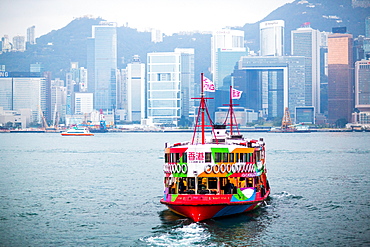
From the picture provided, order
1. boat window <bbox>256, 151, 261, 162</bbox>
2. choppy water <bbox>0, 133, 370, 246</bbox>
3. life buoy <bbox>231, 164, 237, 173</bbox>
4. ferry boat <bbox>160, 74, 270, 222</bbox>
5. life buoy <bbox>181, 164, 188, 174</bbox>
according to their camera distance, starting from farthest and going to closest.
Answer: boat window <bbox>256, 151, 261, 162</bbox> → life buoy <bbox>231, 164, 237, 173</bbox> → life buoy <bbox>181, 164, 188, 174</bbox> → ferry boat <bbox>160, 74, 270, 222</bbox> → choppy water <bbox>0, 133, 370, 246</bbox>

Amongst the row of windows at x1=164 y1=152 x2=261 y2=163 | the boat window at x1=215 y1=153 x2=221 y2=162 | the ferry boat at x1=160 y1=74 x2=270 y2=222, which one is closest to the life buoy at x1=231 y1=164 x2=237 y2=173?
the ferry boat at x1=160 y1=74 x2=270 y2=222

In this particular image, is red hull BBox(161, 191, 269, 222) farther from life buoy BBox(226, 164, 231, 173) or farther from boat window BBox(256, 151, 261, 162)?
boat window BBox(256, 151, 261, 162)

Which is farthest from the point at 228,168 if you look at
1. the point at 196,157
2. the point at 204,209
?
the point at 204,209

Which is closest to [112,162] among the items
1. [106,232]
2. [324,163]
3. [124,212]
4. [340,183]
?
[324,163]

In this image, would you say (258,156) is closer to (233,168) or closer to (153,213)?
(233,168)

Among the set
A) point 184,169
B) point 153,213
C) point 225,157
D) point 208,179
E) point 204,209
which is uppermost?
point 225,157

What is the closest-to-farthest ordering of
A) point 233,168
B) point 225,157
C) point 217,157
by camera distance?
1. point 217,157
2. point 225,157
3. point 233,168

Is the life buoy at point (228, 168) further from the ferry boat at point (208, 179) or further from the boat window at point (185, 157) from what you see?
the boat window at point (185, 157)

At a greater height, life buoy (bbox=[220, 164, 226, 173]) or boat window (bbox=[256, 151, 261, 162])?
boat window (bbox=[256, 151, 261, 162])

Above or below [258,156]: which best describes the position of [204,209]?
below

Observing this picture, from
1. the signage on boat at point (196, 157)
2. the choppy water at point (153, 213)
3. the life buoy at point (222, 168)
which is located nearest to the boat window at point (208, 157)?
the signage on boat at point (196, 157)

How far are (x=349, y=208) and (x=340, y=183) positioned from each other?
14801mm

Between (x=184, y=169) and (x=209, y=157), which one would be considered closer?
(x=209, y=157)

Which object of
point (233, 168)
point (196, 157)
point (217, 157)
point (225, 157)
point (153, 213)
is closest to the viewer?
point (196, 157)
